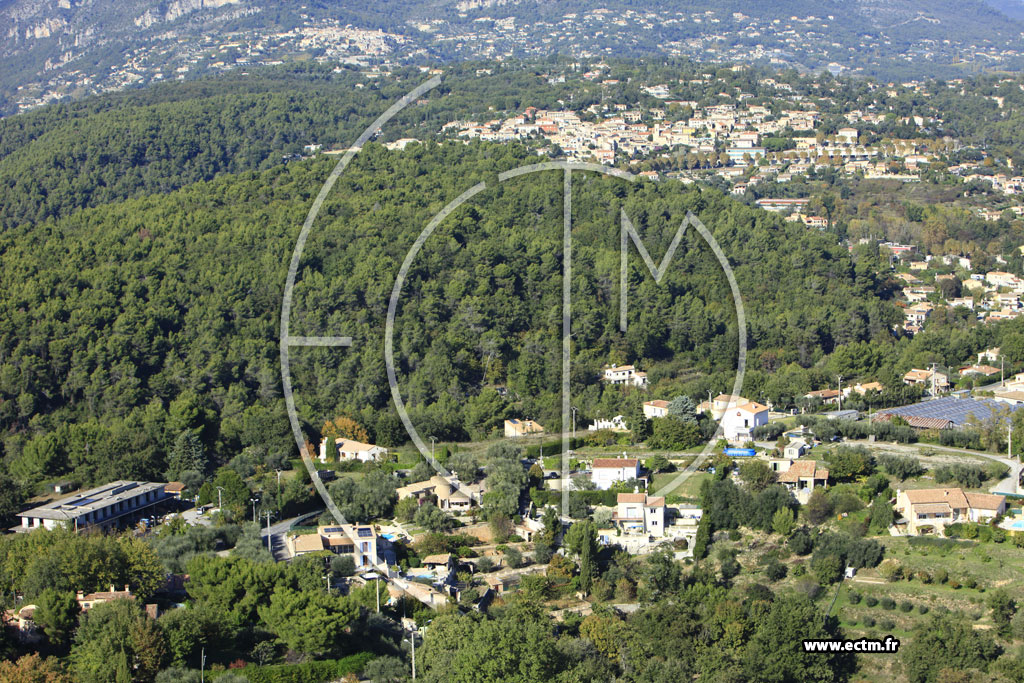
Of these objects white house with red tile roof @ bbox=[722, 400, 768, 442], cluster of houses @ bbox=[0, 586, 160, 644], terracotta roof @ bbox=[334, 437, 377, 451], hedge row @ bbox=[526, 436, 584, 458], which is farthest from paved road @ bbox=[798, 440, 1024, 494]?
cluster of houses @ bbox=[0, 586, 160, 644]

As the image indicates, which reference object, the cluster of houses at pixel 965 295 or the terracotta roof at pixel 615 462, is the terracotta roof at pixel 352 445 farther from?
the cluster of houses at pixel 965 295

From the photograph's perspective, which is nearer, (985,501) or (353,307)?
(985,501)

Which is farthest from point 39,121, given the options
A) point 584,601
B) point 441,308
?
point 584,601

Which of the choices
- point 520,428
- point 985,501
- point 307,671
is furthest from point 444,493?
point 985,501

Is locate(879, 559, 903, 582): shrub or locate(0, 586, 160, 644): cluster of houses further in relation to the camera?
locate(879, 559, 903, 582): shrub

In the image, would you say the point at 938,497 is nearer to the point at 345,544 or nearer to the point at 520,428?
the point at 345,544

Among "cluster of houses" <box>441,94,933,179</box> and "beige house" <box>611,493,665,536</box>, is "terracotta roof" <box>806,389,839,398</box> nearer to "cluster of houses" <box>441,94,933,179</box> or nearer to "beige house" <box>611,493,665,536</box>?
"beige house" <box>611,493,665,536</box>

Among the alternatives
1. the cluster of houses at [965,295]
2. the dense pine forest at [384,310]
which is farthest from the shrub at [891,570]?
the cluster of houses at [965,295]
